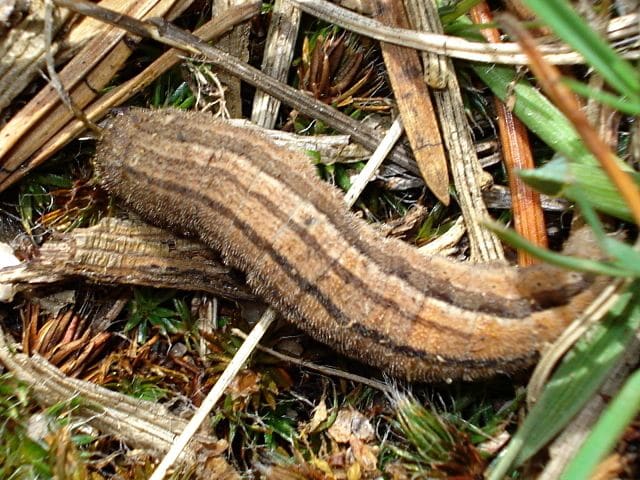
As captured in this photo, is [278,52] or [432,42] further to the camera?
[278,52]

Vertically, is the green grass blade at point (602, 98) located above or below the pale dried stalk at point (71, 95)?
below

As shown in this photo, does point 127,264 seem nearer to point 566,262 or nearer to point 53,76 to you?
point 53,76

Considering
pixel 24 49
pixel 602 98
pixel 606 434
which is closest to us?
pixel 606 434

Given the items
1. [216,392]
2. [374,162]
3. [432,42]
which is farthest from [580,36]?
[216,392]

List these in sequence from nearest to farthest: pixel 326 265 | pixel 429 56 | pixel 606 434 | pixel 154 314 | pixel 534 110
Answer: pixel 606 434 < pixel 326 265 < pixel 534 110 < pixel 429 56 < pixel 154 314

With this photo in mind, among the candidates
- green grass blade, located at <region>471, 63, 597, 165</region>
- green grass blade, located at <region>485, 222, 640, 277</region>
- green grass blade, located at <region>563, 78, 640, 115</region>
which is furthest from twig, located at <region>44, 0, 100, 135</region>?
green grass blade, located at <region>563, 78, 640, 115</region>

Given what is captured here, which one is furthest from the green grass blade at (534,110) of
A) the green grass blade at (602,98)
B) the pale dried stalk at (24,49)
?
the pale dried stalk at (24,49)

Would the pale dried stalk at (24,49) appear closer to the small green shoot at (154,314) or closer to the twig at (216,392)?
the small green shoot at (154,314)
